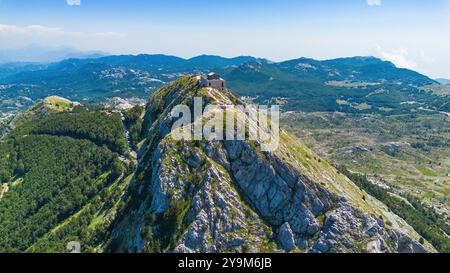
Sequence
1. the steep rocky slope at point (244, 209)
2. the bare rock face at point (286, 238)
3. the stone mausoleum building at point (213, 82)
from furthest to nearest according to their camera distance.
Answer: the stone mausoleum building at point (213, 82), the steep rocky slope at point (244, 209), the bare rock face at point (286, 238)

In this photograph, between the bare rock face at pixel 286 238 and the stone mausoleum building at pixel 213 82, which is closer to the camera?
the bare rock face at pixel 286 238

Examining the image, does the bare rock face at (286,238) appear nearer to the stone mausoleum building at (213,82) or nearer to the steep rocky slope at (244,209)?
the steep rocky slope at (244,209)

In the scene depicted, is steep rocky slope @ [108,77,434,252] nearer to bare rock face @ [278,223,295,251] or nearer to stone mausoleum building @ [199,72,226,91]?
bare rock face @ [278,223,295,251]

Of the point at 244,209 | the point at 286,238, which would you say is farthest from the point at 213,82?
the point at 286,238

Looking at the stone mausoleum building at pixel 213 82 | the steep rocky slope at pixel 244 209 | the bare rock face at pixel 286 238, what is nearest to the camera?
the bare rock face at pixel 286 238

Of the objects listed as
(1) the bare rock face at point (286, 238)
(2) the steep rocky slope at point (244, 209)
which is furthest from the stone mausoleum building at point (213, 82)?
(1) the bare rock face at point (286, 238)

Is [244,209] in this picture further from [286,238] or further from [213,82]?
[213,82]

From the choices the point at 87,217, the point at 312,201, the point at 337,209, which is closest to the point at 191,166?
the point at 312,201

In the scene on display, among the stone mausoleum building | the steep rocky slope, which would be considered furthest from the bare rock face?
the stone mausoleum building

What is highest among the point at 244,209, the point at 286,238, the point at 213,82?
the point at 213,82
